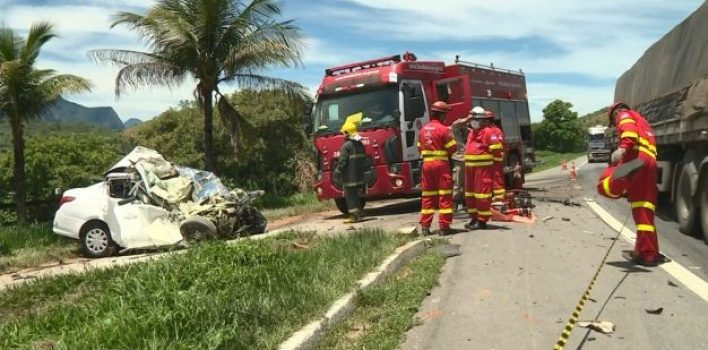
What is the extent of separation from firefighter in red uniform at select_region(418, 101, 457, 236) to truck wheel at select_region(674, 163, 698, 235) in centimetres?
322

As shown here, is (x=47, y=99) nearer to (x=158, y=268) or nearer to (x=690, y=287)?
(x=158, y=268)

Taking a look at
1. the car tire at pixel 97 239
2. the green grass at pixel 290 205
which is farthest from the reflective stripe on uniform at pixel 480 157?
the green grass at pixel 290 205

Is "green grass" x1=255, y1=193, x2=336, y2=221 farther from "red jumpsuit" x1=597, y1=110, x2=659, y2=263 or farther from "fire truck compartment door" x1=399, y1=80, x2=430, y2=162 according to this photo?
"red jumpsuit" x1=597, y1=110, x2=659, y2=263

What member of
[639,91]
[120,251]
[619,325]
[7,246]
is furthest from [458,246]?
[7,246]

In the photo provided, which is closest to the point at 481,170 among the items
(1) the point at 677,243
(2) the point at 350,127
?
(1) the point at 677,243

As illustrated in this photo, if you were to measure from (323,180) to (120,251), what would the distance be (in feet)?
14.8

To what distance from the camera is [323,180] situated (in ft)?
45.1

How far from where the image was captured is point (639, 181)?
694 centimetres

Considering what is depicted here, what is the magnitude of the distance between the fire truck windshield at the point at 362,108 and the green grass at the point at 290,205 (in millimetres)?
3618

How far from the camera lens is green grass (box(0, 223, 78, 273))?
1066 centimetres

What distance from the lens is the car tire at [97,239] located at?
10859 millimetres

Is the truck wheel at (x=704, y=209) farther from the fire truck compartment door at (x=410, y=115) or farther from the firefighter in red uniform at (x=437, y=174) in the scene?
the fire truck compartment door at (x=410, y=115)

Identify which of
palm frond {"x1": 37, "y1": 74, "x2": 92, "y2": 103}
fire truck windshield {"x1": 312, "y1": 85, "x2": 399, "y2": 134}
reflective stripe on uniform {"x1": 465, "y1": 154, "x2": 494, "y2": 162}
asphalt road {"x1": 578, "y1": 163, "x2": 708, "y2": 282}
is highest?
palm frond {"x1": 37, "y1": 74, "x2": 92, "y2": 103}

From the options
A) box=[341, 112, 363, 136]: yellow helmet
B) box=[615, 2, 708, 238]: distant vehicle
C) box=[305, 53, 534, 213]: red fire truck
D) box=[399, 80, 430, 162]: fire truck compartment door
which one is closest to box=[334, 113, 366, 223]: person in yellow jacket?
box=[341, 112, 363, 136]: yellow helmet
